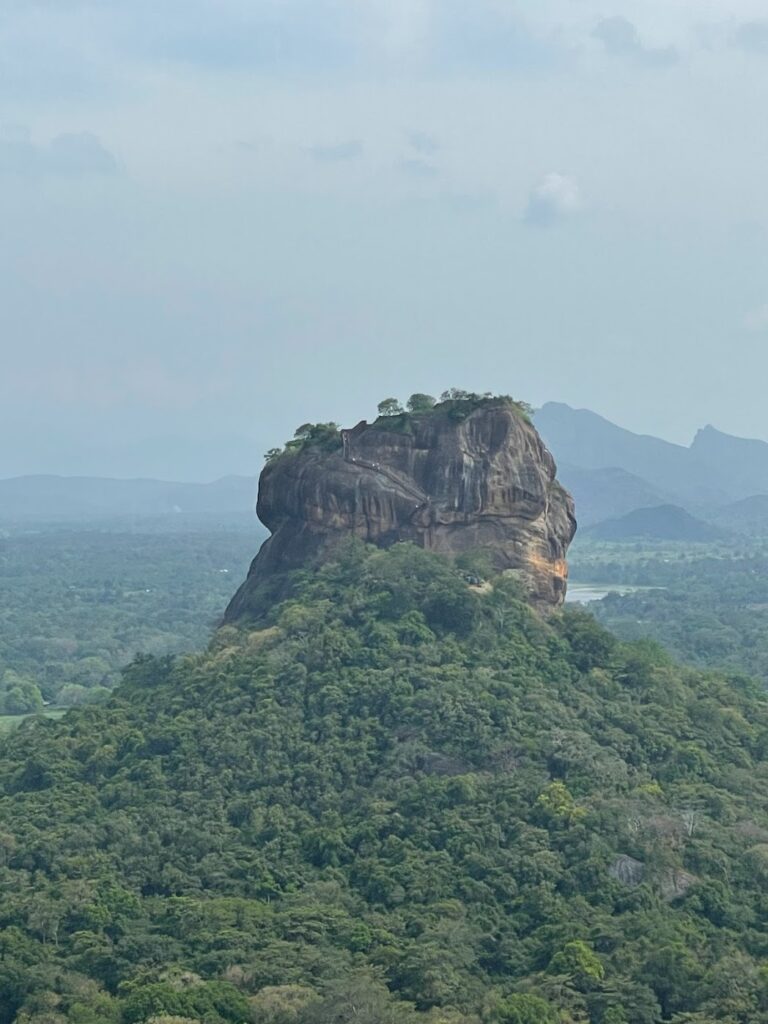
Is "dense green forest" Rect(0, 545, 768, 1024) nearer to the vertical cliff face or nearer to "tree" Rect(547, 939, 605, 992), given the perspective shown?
"tree" Rect(547, 939, 605, 992)

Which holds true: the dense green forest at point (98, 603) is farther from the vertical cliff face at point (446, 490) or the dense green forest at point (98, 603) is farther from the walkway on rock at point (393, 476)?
the walkway on rock at point (393, 476)

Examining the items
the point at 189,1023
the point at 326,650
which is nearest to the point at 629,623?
the point at 326,650

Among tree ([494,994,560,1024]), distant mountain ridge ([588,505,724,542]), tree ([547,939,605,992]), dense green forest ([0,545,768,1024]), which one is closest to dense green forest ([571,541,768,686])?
distant mountain ridge ([588,505,724,542])

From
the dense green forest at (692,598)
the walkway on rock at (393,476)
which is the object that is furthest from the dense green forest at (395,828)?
the dense green forest at (692,598)

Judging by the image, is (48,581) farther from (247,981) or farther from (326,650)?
(247,981)

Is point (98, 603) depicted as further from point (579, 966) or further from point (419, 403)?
point (579, 966)

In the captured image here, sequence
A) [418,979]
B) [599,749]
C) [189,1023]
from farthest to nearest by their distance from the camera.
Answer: [599,749], [418,979], [189,1023]
